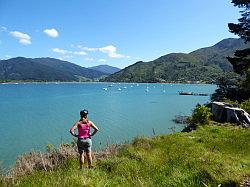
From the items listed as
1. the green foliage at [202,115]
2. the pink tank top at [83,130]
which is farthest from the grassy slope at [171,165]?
the green foliage at [202,115]

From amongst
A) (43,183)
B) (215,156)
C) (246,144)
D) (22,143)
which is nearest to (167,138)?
(246,144)

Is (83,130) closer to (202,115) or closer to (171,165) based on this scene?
(171,165)

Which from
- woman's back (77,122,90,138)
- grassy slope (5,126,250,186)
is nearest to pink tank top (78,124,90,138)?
woman's back (77,122,90,138)

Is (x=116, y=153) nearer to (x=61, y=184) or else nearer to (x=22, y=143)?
(x=61, y=184)

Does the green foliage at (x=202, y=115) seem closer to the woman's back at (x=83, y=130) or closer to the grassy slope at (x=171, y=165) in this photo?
the grassy slope at (x=171, y=165)

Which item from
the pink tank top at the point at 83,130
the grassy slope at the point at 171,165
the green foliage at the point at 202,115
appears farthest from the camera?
the green foliage at the point at 202,115

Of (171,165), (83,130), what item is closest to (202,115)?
(171,165)

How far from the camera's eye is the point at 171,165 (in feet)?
40.1

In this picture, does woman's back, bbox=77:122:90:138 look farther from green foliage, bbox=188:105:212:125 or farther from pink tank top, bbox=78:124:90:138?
green foliage, bbox=188:105:212:125

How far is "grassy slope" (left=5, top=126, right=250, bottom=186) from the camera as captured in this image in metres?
9.47

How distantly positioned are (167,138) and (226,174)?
9.55 metres

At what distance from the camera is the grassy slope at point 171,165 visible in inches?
373

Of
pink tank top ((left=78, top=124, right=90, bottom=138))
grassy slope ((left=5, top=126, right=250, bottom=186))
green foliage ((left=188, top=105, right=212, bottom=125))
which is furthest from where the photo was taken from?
green foliage ((left=188, top=105, right=212, bottom=125))

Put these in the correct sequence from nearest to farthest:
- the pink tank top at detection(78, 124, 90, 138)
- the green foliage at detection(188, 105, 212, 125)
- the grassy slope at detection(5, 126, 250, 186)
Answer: the grassy slope at detection(5, 126, 250, 186) < the pink tank top at detection(78, 124, 90, 138) < the green foliage at detection(188, 105, 212, 125)
